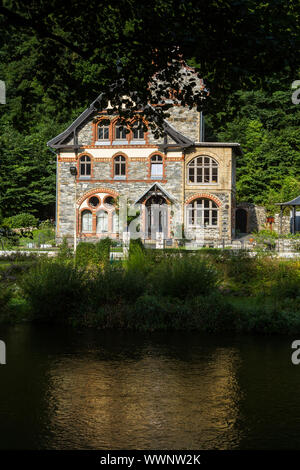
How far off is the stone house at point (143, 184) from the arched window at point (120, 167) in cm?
7

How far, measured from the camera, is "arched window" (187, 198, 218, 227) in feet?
117

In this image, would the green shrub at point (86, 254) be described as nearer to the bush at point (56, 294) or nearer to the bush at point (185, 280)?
the bush at point (56, 294)

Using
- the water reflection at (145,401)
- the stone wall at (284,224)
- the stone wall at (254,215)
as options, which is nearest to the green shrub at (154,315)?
the water reflection at (145,401)

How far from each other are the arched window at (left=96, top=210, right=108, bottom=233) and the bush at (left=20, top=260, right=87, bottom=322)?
24.2m

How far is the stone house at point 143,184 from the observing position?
1403 inches

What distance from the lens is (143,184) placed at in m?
35.9

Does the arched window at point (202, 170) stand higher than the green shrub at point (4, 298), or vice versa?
the arched window at point (202, 170)

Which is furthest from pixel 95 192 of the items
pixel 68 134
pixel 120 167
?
pixel 68 134

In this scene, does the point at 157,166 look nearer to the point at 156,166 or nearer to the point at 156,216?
the point at 156,166

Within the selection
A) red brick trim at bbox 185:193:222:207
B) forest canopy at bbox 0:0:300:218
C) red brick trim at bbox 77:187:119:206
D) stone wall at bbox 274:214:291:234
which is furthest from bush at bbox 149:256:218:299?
stone wall at bbox 274:214:291:234

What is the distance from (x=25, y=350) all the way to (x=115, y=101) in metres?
4.52

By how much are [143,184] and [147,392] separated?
97.6 feet

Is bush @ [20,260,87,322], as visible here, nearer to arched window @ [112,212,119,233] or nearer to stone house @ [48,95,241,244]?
stone house @ [48,95,241,244]
